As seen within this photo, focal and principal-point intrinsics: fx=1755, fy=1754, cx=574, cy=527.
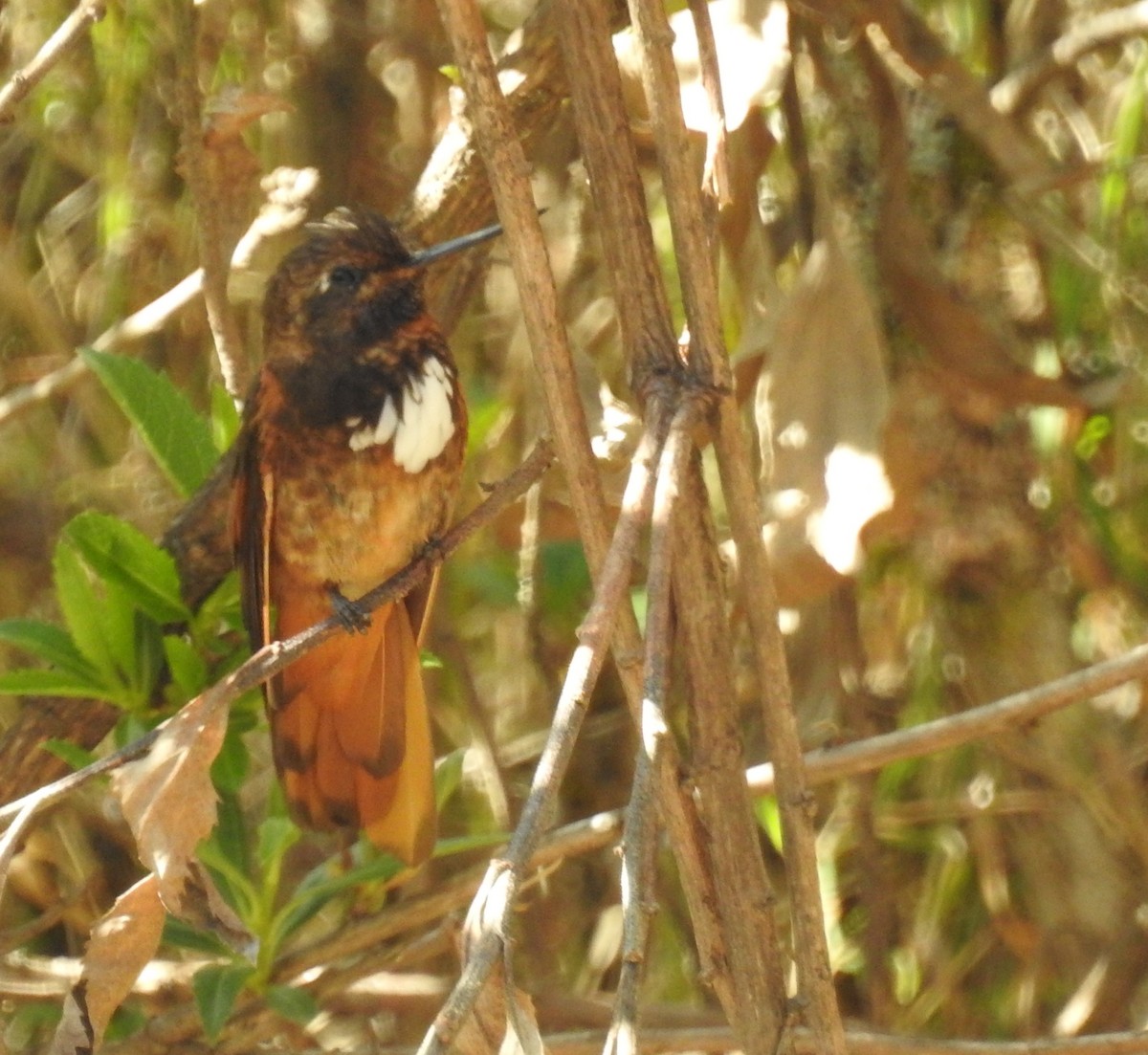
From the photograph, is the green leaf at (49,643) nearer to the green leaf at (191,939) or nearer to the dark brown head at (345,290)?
the green leaf at (191,939)

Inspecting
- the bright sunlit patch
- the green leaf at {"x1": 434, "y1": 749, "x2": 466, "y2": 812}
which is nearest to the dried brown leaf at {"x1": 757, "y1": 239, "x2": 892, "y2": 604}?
the bright sunlit patch

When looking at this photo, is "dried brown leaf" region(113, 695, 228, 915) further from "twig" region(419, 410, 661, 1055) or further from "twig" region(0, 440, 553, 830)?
"twig" region(419, 410, 661, 1055)

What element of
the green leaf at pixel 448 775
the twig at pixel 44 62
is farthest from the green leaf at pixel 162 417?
the green leaf at pixel 448 775

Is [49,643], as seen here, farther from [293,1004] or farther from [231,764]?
[293,1004]

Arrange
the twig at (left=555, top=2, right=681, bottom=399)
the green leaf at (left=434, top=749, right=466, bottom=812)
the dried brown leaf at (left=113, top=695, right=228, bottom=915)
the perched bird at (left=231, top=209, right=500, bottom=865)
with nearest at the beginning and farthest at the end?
the dried brown leaf at (left=113, top=695, right=228, bottom=915) → the twig at (left=555, top=2, right=681, bottom=399) → the perched bird at (left=231, top=209, right=500, bottom=865) → the green leaf at (left=434, top=749, right=466, bottom=812)

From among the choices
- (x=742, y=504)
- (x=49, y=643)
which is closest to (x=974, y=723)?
(x=742, y=504)

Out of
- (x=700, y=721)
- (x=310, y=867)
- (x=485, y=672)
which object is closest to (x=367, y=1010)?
(x=310, y=867)
